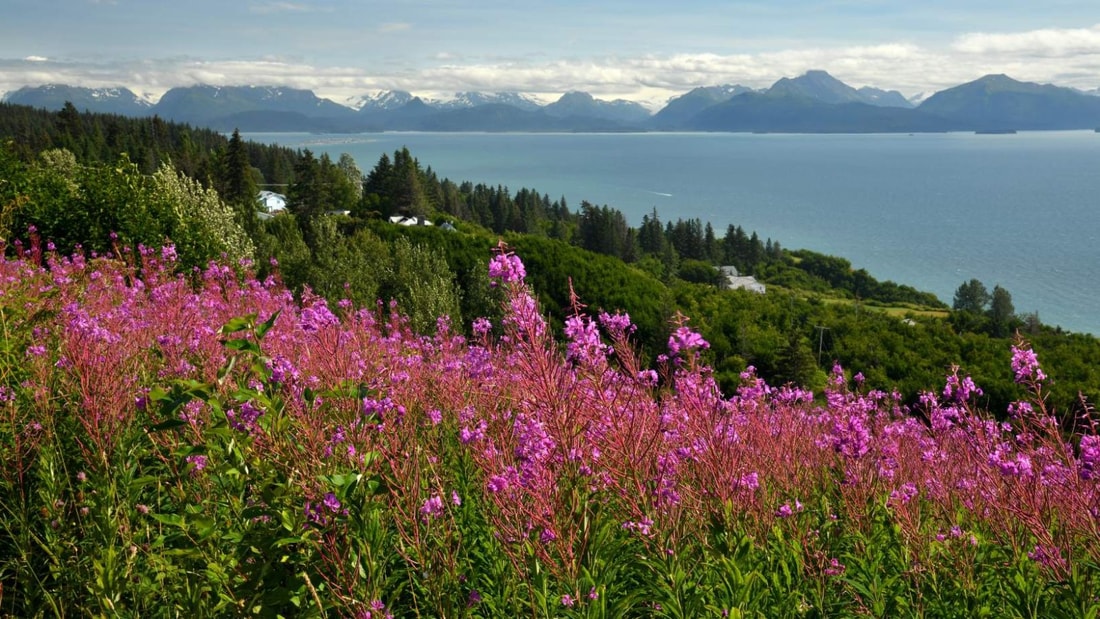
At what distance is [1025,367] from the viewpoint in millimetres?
3596

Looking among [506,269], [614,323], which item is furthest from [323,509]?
[614,323]

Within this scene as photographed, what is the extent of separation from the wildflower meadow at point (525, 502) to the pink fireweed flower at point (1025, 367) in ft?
0.11

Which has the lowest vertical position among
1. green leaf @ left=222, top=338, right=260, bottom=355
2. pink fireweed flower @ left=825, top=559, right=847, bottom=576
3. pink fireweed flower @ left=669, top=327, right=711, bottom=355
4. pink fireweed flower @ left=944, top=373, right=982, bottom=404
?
pink fireweed flower @ left=825, top=559, right=847, bottom=576

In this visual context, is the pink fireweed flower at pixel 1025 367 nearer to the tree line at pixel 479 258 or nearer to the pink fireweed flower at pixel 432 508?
the tree line at pixel 479 258

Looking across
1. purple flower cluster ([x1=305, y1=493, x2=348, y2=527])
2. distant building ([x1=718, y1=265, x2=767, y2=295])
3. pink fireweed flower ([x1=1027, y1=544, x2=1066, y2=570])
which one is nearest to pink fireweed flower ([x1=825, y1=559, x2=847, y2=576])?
pink fireweed flower ([x1=1027, y1=544, x2=1066, y2=570])

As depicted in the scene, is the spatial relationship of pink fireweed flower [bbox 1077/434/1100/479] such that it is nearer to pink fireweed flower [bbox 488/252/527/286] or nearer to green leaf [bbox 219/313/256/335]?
pink fireweed flower [bbox 488/252/527/286]

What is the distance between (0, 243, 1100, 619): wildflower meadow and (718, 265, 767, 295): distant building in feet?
361

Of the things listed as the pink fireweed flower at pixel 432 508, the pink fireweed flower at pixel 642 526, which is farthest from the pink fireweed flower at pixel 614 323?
the pink fireweed flower at pixel 432 508

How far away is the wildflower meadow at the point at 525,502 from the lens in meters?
2.88

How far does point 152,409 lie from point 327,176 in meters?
82.3

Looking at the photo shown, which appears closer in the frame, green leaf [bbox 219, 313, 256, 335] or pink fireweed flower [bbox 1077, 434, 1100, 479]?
green leaf [bbox 219, 313, 256, 335]

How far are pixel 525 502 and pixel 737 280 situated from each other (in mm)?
126155

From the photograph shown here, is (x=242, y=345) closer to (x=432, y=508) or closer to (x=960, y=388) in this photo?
(x=432, y=508)

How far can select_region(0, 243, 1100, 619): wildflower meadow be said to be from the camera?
2.88m
